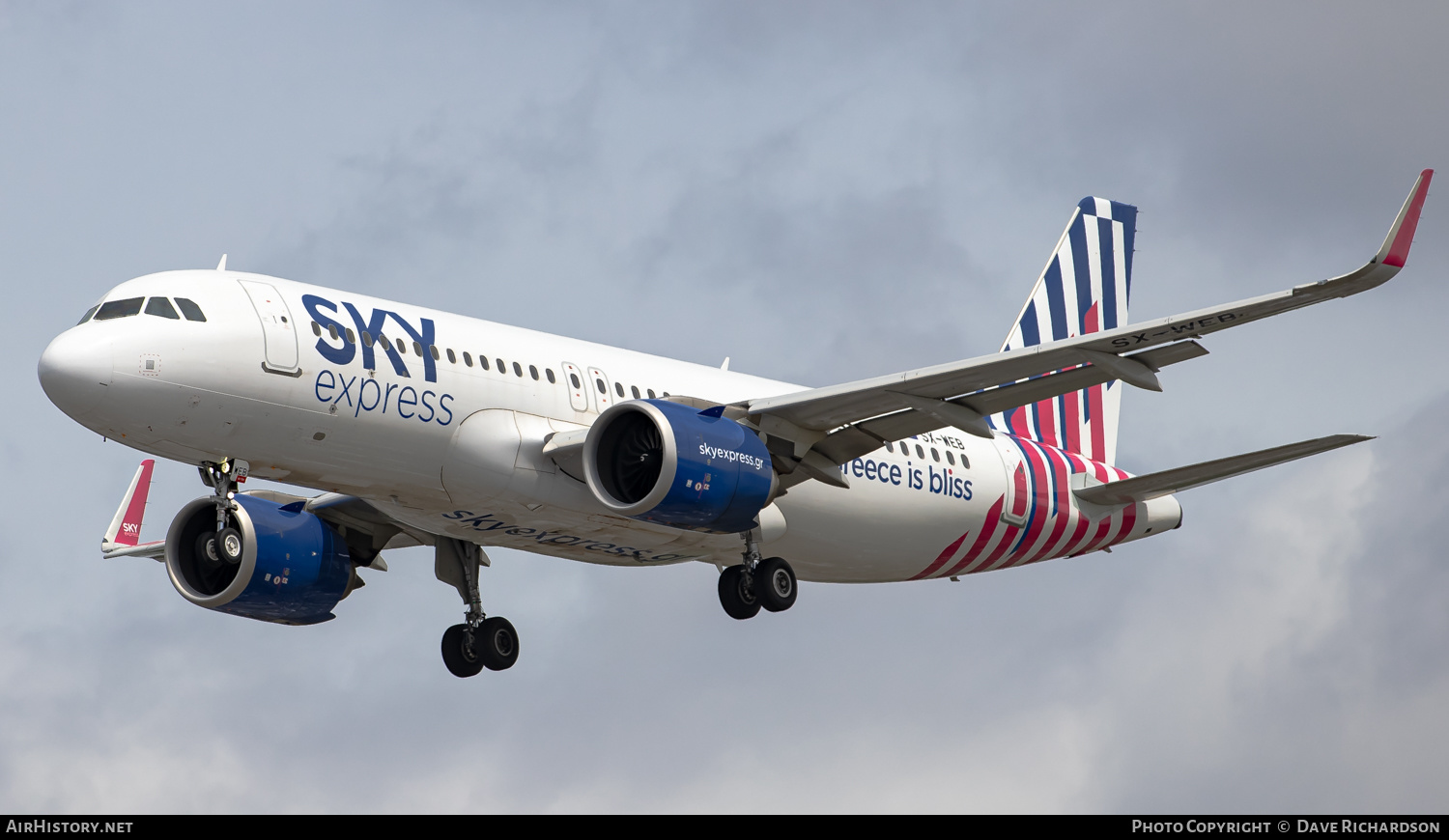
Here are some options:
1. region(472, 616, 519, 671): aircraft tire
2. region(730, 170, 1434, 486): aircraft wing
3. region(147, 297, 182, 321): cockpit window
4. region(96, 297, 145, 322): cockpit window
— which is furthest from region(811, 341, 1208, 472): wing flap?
region(96, 297, 145, 322): cockpit window

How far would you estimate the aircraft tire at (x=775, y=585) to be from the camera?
1340 inches

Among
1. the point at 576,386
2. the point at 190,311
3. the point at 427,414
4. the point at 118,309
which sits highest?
the point at 118,309

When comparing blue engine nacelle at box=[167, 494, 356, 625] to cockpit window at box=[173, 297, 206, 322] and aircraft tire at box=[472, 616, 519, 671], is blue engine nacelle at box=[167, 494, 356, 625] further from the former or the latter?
cockpit window at box=[173, 297, 206, 322]

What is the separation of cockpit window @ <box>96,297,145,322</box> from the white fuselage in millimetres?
175

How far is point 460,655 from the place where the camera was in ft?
121

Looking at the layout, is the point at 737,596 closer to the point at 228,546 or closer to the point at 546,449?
the point at 546,449

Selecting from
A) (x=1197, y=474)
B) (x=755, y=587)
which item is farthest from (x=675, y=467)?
(x=1197, y=474)

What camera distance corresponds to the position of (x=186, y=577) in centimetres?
3481

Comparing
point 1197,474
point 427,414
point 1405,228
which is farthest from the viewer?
point 1197,474

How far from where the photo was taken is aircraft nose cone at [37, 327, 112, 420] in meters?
27.9

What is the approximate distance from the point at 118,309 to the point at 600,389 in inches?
328

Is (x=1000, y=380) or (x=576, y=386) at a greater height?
(x=576, y=386)

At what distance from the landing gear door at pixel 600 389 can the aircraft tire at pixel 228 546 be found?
6.46 meters

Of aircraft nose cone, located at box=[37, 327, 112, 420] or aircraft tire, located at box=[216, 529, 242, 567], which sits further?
aircraft tire, located at box=[216, 529, 242, 567]
